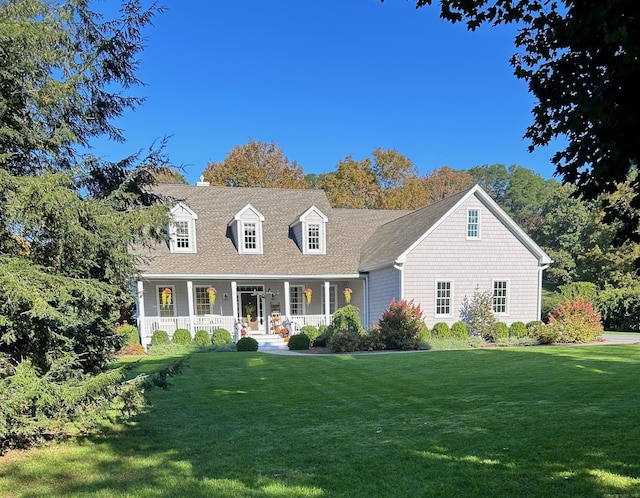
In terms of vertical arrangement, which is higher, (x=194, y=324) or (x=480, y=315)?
(x=480, y=315)

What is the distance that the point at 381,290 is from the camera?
19188 millimetres

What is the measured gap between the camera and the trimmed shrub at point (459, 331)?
56.3 feet

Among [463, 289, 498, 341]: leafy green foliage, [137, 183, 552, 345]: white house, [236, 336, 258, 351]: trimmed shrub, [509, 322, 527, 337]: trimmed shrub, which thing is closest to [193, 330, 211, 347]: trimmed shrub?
[137, 183, 552, 345]: white house

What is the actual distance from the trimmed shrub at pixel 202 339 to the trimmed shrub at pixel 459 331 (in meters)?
9.50

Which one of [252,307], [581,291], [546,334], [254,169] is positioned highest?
[254,169]

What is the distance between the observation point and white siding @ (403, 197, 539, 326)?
18047mm

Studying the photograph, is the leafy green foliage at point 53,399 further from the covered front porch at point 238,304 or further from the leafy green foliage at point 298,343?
the covered front porch at point 238,304

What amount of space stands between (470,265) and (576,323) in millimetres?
4443

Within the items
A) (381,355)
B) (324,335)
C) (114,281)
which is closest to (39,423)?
(114,281)

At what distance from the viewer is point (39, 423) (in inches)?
185

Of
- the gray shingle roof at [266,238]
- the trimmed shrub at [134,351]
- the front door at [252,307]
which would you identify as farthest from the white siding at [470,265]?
Result: the trimmed shrub at [134,351]

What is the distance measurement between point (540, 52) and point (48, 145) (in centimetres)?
568

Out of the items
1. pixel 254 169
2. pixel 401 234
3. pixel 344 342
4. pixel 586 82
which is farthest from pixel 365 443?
pixel 254 169

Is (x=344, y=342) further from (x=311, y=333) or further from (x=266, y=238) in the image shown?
(x=266, y=238)
